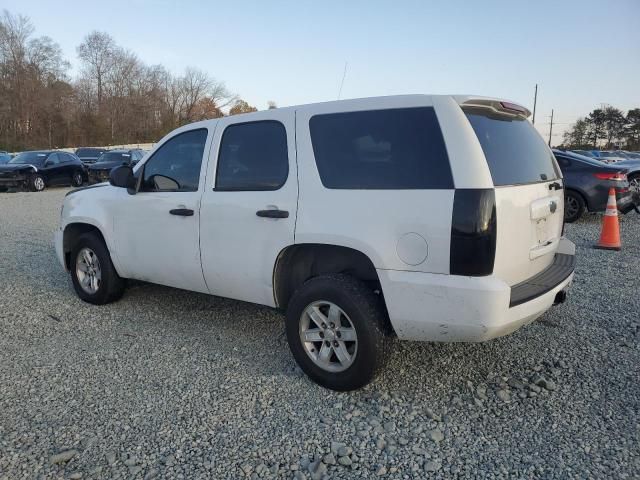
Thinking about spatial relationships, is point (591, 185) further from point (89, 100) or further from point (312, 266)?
point (89, 100)

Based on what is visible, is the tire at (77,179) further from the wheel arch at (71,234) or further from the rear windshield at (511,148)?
the rear windshield at (511,148)

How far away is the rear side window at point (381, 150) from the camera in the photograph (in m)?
2.88

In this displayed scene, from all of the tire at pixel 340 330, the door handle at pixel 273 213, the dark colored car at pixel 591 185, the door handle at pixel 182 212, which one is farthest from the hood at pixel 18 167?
the tire at pixel 340 330

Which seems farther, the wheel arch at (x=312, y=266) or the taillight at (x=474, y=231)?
A: the wheel arch at (x=312, y=266)

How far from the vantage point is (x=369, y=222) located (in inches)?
118

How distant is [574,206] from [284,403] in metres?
9.06

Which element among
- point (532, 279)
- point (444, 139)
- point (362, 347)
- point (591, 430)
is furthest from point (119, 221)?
point (591, 430)

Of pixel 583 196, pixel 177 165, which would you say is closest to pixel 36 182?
pixel 177 165

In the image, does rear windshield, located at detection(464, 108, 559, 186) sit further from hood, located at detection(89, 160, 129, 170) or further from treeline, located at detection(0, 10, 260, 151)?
treeline, located at detection(0, 10, 260, 151)

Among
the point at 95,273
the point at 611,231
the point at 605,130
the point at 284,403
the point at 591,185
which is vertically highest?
the point at 605,130

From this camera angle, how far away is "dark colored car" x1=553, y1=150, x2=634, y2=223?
9.81 meters

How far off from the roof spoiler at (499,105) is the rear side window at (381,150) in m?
0.30

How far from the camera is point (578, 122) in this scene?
8012 centimetres

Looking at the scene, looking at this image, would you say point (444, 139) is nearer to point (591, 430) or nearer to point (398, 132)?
point (398, 132)
